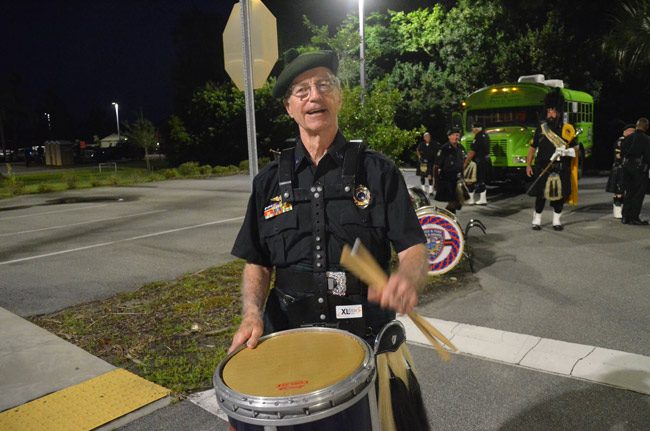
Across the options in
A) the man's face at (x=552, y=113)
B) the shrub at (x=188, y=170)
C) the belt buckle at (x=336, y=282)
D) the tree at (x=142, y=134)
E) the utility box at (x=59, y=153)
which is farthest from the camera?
the utility box at (x=59, y=153)

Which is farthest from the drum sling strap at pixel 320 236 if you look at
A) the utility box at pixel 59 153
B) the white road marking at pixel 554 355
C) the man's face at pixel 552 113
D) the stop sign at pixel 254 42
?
the utility box at pixel 59 153

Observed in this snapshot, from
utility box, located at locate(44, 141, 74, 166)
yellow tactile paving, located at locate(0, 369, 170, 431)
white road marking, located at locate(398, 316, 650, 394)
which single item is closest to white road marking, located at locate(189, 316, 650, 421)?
white road marking, located at locate(398, 316, 650, 394)

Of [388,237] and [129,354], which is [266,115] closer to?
[129,354]

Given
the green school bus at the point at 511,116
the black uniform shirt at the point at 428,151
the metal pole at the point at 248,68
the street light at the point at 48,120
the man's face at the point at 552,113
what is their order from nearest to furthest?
the metal pole at the point at 248,68 < the man's face at the point at 552,113 < the black uniform shirt at the point at 428,151 < the green school bus at the point at 511,116 < the street light at the point at 48,120

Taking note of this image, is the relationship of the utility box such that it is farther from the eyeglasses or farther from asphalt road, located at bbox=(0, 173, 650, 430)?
the eyeglasses

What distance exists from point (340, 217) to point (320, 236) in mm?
115

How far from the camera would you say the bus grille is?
47.0ft

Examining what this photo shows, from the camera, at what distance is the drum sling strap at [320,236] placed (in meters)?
2.09

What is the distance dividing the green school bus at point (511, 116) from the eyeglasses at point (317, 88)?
42.6ft

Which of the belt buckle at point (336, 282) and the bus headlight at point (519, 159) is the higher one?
the bus headlight at point (519, 159)

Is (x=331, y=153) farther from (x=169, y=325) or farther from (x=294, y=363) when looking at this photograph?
(x=169, y=325)

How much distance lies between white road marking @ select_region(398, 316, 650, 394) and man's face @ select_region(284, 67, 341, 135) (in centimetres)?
284

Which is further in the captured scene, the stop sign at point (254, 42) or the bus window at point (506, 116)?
the bus window at point (506, 116)

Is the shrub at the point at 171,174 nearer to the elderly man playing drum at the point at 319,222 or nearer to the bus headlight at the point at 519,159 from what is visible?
the bus headlight at the point at 519,159
